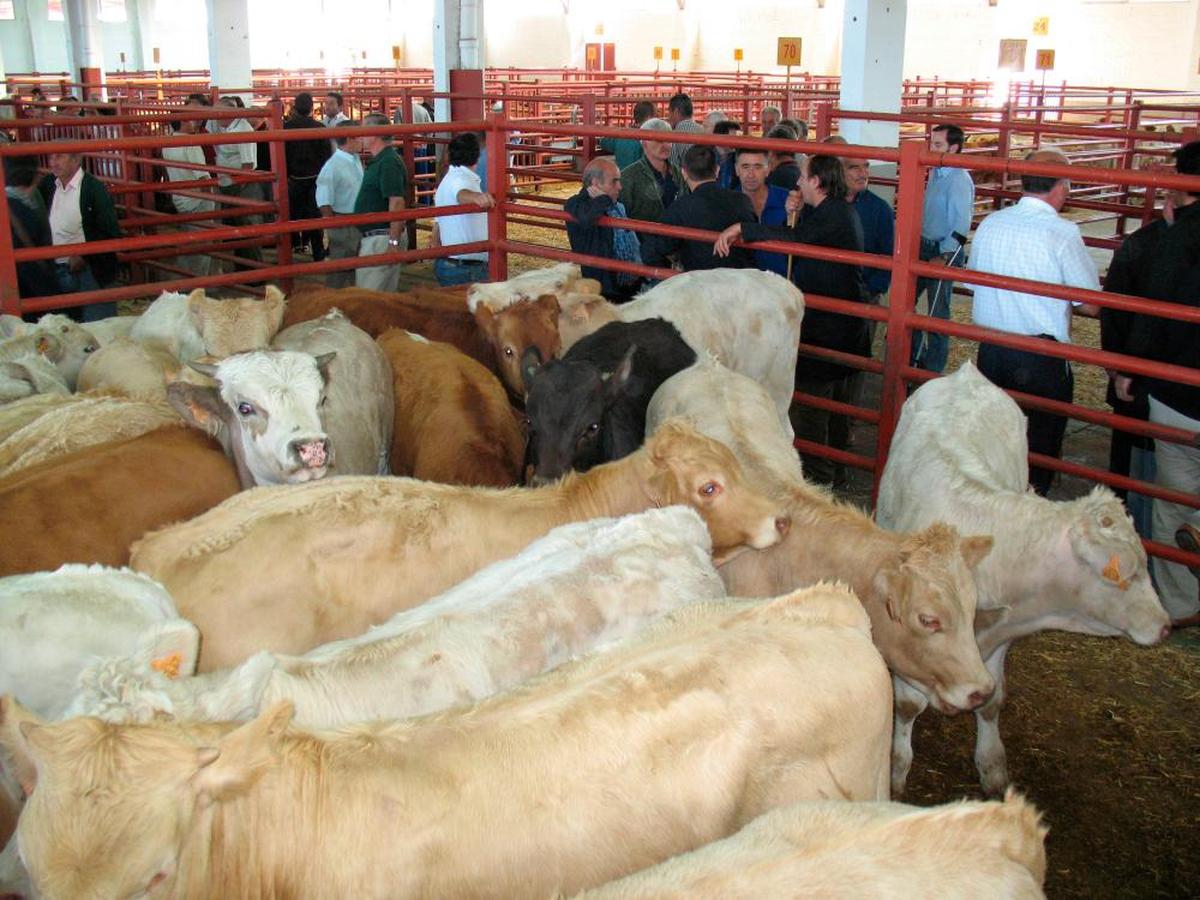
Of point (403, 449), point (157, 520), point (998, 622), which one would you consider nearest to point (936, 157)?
point (998, 622)

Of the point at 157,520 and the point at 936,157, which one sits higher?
the point at 936,157

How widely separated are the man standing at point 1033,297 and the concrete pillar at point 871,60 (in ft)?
19.1

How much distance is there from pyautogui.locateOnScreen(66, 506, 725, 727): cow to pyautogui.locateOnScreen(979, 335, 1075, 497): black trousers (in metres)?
2.61

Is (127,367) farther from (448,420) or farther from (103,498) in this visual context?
(103,498)

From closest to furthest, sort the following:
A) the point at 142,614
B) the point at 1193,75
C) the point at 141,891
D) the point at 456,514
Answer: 1. the point at 141,891
2. the point at 142,614
3. the point at 456,514
4. the point at 1193,75

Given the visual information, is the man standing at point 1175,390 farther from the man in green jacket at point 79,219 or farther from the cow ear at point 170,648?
the man in green jacket at point 79,219

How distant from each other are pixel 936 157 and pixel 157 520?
11.6 feet

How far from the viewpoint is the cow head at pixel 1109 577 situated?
4.08 metres

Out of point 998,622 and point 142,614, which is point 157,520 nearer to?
point 142,614

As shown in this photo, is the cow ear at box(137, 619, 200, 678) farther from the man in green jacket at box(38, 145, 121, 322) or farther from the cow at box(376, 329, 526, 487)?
the man in green jacket at box(38, 145, 121, 322)

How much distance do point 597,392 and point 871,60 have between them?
7.58m

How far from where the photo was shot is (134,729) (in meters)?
2.22

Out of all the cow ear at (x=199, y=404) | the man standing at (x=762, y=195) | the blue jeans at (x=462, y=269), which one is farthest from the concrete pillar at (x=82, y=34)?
the cow ear at (x=199, y=404)

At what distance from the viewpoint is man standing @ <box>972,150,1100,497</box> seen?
5.51 m
